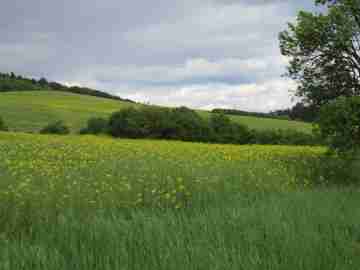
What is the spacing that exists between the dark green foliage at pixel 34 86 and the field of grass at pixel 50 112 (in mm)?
12809

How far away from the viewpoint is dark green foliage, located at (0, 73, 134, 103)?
90562 mm

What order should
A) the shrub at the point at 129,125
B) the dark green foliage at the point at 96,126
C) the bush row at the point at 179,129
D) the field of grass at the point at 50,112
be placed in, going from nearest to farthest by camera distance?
1. the shrub at the point at 129,125
2. the bush row at the point at 179,129
3. the dark green foliage at the point at 96,126
4. the field of grass at the point at 50,112

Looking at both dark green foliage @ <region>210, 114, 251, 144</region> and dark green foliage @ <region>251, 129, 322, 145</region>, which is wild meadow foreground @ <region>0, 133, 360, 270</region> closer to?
dark green foliage @ <region>251, 129, 322, 145</region>

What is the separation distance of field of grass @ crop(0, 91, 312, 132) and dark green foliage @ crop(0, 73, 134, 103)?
12.8 metres

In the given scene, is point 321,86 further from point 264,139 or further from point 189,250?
point 264,139

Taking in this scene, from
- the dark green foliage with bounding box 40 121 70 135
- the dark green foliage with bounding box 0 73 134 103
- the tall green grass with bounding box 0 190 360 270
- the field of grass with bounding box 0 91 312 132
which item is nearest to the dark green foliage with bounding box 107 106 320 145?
the dark green foliage with bounding box 40 121 70 135

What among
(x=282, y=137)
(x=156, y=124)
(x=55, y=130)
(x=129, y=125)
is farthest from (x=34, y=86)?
(x=282, y=137)

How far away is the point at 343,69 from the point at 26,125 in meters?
42.0

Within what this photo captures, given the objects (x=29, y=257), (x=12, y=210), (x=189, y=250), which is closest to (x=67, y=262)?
(x=29, y=257)

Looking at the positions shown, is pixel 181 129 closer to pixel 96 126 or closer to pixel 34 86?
pixel 96 126

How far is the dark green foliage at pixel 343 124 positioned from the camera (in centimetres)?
1091

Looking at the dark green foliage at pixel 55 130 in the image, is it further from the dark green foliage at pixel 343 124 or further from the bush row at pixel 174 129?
the dark green foliage at pixel 343 124

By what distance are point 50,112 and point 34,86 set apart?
41209 mm

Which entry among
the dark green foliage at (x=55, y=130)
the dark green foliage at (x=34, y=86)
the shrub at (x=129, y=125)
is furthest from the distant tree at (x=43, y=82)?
the shrub at (x=129, y=125)
